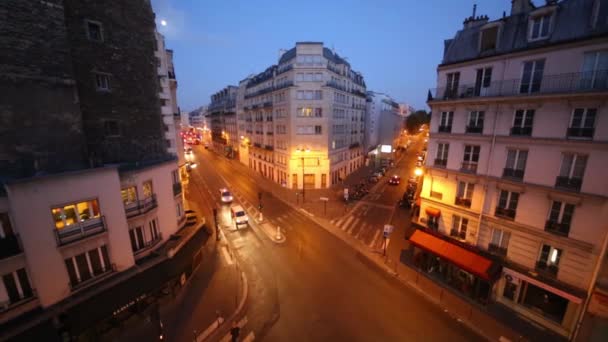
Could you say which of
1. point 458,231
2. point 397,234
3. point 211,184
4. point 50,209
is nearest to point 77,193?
point 50,209

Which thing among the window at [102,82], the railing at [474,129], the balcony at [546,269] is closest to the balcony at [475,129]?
the railing at [474,129]

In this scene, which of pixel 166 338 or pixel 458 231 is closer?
pixel 166 338

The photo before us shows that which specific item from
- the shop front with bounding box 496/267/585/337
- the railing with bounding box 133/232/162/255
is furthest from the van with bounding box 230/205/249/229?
the shop front with bounding box 496/267/585/337

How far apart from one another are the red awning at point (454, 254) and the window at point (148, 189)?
1886 cm

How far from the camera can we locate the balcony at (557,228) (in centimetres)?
1211

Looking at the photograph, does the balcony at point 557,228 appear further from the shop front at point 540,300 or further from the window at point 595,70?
the window at point 595,70

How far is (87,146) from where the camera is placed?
12.0 m

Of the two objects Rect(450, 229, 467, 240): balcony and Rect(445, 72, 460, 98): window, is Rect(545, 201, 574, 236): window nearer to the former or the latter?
Rect(450, 229, 467, 240): balcony

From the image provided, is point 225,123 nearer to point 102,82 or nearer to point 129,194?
point 102,82

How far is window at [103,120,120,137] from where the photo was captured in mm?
12932

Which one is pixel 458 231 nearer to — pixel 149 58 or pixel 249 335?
pixel 249 335

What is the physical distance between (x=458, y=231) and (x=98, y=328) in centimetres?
2251

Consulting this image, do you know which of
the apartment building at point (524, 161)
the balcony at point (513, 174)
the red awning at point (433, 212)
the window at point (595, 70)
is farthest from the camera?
the red awning at point (433, 212)

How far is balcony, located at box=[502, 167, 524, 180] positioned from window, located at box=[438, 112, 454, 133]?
4.19 m
